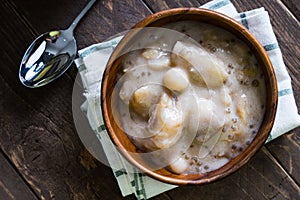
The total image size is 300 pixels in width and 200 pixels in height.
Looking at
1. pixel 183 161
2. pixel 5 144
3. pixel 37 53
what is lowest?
pixel 183 161

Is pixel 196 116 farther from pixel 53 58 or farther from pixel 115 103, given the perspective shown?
pixel 53 58

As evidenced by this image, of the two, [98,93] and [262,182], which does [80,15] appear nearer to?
[98,93]

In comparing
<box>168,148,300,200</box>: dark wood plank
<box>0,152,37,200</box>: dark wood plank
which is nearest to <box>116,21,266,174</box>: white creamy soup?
<box>168,148,300,200</box>: dark wood plank

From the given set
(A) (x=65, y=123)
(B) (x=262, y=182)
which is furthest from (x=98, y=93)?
(B) (x=262, y=182)

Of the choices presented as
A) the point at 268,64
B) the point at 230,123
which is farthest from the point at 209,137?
the point at 268,64

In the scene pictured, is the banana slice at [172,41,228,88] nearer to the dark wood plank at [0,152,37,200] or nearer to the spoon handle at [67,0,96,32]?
the spoon handle at [67,0,96,32]
